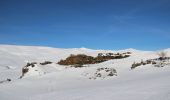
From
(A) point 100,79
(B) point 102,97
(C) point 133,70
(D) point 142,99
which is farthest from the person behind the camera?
(C) point 133,70

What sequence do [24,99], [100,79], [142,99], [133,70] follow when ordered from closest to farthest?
[142,99]
[24,99]
[100,79]
[133,70]

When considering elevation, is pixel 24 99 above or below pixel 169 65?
below

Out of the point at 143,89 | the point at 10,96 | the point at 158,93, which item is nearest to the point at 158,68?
the point at 143,89

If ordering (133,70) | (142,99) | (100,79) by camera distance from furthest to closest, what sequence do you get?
(133,70)
(100,79)
(142,99)

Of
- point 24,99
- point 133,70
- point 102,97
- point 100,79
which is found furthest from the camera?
point 133,70

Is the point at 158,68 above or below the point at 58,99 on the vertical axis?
above

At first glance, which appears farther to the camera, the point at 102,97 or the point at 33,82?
the point at 33,82

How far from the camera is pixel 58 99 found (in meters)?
9.88

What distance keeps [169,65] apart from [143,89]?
690 cm

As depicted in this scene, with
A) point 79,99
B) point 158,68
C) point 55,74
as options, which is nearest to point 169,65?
point 158,68

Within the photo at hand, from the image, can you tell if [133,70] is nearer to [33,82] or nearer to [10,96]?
[33,82]

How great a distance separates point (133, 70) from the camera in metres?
16.2

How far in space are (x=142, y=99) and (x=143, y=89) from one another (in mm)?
1519

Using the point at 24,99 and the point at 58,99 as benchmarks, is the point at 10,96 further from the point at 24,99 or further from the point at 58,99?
the point at 58,99
